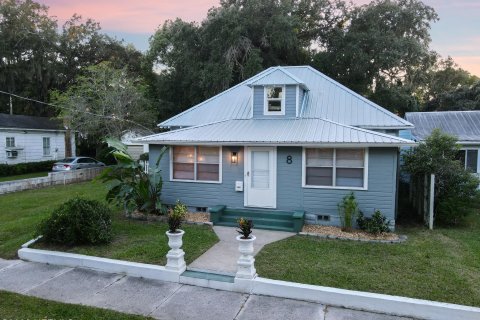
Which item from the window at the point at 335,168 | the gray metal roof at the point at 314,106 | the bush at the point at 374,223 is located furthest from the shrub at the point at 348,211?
the gray metal roof at the point at 314,106

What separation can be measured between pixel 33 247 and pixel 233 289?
4977 mm

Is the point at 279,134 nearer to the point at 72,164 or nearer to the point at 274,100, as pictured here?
the point at 274,100

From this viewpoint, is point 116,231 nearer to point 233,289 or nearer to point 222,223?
point 222,223

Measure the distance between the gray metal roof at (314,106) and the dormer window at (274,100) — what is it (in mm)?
332

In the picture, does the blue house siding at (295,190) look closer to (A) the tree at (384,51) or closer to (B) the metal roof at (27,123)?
(A) the tree at (384,51)

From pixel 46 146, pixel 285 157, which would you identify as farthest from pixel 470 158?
pixel 46 146

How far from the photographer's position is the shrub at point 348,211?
31.7ft

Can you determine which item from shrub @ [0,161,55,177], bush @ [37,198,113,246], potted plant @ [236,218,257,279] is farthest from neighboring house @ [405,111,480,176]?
shrub @ [0,161,55,177]

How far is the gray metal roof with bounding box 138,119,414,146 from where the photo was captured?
982cm

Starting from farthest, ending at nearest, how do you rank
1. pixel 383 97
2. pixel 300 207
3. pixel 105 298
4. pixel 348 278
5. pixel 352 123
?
pixel 383 97 < pixel 352 123 < pixel 300 207 < pixel 348 278 < pixel 105 298

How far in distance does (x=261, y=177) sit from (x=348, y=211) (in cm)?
284

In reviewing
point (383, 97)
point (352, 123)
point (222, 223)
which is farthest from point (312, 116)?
point (383, 97)

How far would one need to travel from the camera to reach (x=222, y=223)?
418 inches

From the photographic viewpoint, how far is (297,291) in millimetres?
5859
